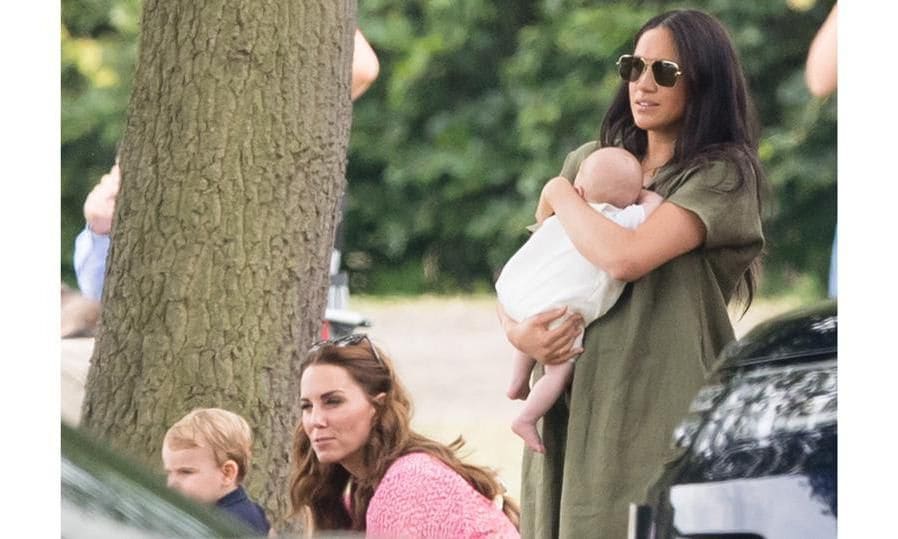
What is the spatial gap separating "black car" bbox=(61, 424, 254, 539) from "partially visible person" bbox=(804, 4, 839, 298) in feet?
6.66

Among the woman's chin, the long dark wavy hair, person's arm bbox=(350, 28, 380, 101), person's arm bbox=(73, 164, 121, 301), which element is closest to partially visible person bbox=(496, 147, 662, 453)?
the long dark wavy hair

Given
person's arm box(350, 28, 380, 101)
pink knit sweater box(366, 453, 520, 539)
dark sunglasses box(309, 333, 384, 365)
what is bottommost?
pink knit sweater box(366, 453, 520, 539)

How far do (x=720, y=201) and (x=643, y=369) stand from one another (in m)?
0.35

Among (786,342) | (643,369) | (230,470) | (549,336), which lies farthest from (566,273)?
(230,470)

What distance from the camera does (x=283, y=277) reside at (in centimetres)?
430

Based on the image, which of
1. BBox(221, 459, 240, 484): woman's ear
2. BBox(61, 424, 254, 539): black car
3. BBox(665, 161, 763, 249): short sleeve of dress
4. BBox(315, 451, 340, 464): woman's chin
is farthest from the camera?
BBox(221, 459, 240, 484): woman's ear

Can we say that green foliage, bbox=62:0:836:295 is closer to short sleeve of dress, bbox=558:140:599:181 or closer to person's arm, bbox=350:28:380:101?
person's arm, bbox=350:28:380:101

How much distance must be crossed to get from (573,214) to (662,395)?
1.24 feet

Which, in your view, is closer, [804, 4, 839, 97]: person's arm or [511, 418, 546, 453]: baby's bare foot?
[511, 418, 546, 453]: baby's bare foot

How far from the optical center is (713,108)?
3.54m

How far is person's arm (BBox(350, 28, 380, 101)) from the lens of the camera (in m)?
4.45

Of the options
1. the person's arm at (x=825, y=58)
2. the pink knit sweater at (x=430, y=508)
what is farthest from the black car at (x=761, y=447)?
the person's arm at (x=825, y=58)

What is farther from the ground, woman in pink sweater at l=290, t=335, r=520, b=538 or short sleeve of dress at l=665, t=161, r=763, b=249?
short sleeve of dress at l=665, t=161, r=763, b=249
